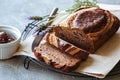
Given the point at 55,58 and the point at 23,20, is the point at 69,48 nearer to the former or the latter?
the point at 55,58

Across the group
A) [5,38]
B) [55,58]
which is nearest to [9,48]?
[5,38]

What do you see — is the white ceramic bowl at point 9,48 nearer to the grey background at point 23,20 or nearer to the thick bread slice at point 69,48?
the grey background at point 23,20

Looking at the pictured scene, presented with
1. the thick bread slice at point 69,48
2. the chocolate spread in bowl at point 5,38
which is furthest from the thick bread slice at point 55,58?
the chocolate spread in bowl at point 5,38

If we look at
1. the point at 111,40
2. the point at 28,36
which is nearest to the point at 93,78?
the point at 111,40

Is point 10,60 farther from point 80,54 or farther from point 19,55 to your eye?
point 80,54

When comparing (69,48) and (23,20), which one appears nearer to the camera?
(69,48)

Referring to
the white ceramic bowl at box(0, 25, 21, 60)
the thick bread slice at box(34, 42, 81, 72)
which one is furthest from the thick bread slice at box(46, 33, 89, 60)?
the white ceramic bowl at box(0, 25, 21, 60)
